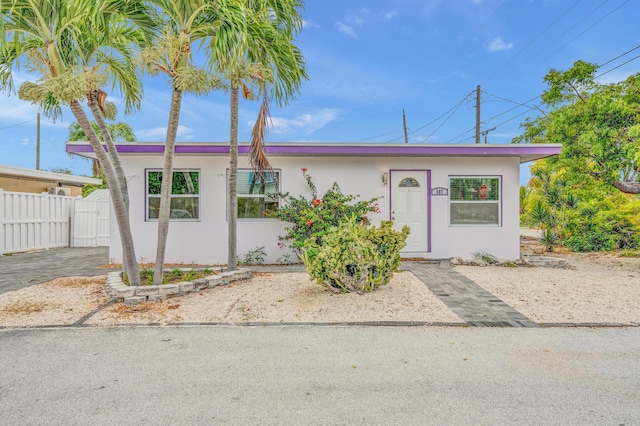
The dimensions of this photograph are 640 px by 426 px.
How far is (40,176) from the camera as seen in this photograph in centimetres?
1354

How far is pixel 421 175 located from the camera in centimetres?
885

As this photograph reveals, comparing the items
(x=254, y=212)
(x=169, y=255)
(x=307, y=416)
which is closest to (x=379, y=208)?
(x=254, y=212)

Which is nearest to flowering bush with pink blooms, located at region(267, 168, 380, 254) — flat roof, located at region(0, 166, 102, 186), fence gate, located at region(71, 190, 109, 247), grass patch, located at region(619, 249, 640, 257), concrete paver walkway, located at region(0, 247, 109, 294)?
concrete paver walkway, located at region(0, 247, 109, 294)

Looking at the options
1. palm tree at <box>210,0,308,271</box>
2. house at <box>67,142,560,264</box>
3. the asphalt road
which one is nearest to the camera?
the asphalt road

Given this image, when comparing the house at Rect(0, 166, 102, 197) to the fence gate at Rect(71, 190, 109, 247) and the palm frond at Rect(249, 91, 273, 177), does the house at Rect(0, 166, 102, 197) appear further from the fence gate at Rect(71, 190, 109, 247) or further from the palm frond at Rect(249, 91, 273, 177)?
the palm frond at Rect(249, 91, 273, 177)

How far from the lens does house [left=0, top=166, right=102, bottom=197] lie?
12.2m

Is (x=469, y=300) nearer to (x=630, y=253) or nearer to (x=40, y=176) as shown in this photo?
(x=630, y=253)

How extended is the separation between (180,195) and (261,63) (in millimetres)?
4170

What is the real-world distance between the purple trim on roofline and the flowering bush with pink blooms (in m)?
0.72

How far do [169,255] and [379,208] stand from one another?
512cm

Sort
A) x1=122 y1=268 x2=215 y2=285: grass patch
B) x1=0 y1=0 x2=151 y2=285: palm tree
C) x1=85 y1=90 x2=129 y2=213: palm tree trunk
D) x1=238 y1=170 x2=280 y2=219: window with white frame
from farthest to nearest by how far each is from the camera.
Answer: x1=238 y1=170 x2=280 y2=219: window with white frame, x1=122 y1=268 x2=215 y2=285: grass patch, x1=85 y1=90 x2=129 y2=213: palm tree trunk, x1=0 y1=0 x2=151 y2=285: palm tree

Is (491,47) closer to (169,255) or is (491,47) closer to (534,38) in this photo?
(534,38)

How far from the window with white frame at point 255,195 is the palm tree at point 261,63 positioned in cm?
104

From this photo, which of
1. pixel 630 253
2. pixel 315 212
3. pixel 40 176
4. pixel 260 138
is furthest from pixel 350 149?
pixel 40 176
